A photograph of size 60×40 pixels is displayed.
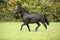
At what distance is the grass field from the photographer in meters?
3.83

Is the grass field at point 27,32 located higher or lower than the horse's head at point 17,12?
lower

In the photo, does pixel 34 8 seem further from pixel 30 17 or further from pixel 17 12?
pixel 17 12

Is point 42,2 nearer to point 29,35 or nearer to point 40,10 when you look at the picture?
point 40,10

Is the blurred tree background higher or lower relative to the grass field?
higher

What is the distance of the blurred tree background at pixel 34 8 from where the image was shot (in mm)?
3922

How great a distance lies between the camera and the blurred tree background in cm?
392

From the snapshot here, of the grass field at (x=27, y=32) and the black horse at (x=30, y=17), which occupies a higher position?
the black horse at (x=30, y=17)

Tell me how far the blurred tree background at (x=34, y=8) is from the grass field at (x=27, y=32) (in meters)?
0.08

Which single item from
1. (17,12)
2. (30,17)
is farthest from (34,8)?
(17,12)

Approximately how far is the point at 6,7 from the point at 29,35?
1.49 ft

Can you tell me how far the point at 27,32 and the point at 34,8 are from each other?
317 millimetres

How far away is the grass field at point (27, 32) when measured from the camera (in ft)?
12.6

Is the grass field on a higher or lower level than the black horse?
lower

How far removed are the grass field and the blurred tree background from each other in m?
0.08
